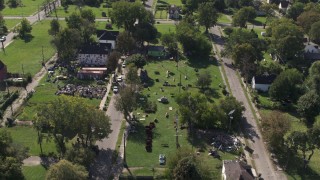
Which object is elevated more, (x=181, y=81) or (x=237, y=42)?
(x=237, y=42)

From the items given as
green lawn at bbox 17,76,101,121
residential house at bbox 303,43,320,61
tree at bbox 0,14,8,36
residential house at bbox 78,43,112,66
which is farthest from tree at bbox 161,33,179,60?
tree at bbox 0,14,8,36

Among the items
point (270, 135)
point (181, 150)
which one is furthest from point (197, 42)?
point (181, 150)

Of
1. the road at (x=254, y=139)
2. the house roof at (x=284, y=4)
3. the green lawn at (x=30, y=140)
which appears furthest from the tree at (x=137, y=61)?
the house roof at (x=284, y=4)

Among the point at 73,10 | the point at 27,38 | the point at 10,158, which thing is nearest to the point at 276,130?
the point at 10,158

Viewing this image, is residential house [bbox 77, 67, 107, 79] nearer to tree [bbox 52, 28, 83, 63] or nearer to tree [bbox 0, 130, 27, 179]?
tree [bbox 52, 28, 83, 63]

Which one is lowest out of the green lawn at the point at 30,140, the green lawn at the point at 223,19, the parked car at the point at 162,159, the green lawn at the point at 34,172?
the green lawn at the point at 34,172

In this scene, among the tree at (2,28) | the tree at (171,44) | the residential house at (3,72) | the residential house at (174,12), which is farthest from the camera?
the residential house at (174,12)

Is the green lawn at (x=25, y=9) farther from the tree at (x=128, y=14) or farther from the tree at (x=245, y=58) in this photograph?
the tree at (x=245, y=58)

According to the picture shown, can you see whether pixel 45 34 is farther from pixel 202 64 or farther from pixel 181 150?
pixel 181 150

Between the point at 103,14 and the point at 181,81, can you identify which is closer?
the point at 181,81
